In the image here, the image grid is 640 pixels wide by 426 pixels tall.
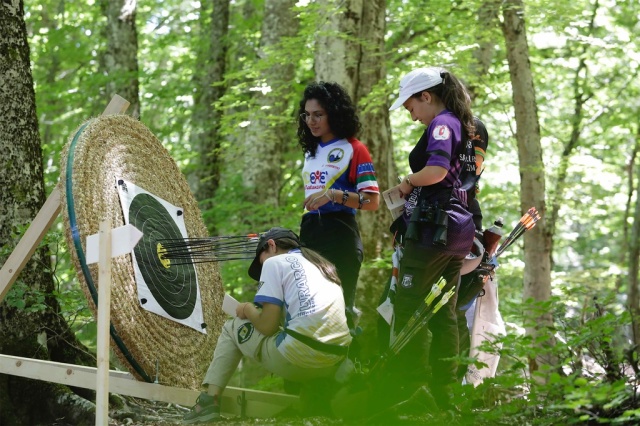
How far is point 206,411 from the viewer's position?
4266 mm

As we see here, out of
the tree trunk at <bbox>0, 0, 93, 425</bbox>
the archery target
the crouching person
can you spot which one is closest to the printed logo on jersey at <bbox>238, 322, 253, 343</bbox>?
the crouching person

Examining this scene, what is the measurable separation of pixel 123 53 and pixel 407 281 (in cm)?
766

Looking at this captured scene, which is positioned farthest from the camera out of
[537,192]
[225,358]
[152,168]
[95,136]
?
[537,192]

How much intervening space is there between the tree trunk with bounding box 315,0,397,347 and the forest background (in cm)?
2

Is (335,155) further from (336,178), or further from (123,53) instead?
(123,53)

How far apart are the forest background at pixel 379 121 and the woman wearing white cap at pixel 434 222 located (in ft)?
1.32

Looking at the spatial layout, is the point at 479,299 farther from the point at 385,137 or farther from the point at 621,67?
the point at 621,67

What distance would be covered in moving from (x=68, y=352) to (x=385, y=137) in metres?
3.73

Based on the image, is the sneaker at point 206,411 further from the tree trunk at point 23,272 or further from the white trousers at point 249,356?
the tree trunk at point 23,272

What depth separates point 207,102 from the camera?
12828mm

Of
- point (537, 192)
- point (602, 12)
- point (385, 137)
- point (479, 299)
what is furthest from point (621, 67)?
point (479, 299)

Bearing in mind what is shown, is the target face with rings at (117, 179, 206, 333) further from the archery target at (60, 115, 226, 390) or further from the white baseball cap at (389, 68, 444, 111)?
the white baseball cap at (389, 68, 444, 111)

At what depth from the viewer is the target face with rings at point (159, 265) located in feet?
15.8

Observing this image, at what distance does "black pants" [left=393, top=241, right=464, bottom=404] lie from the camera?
414 cm
